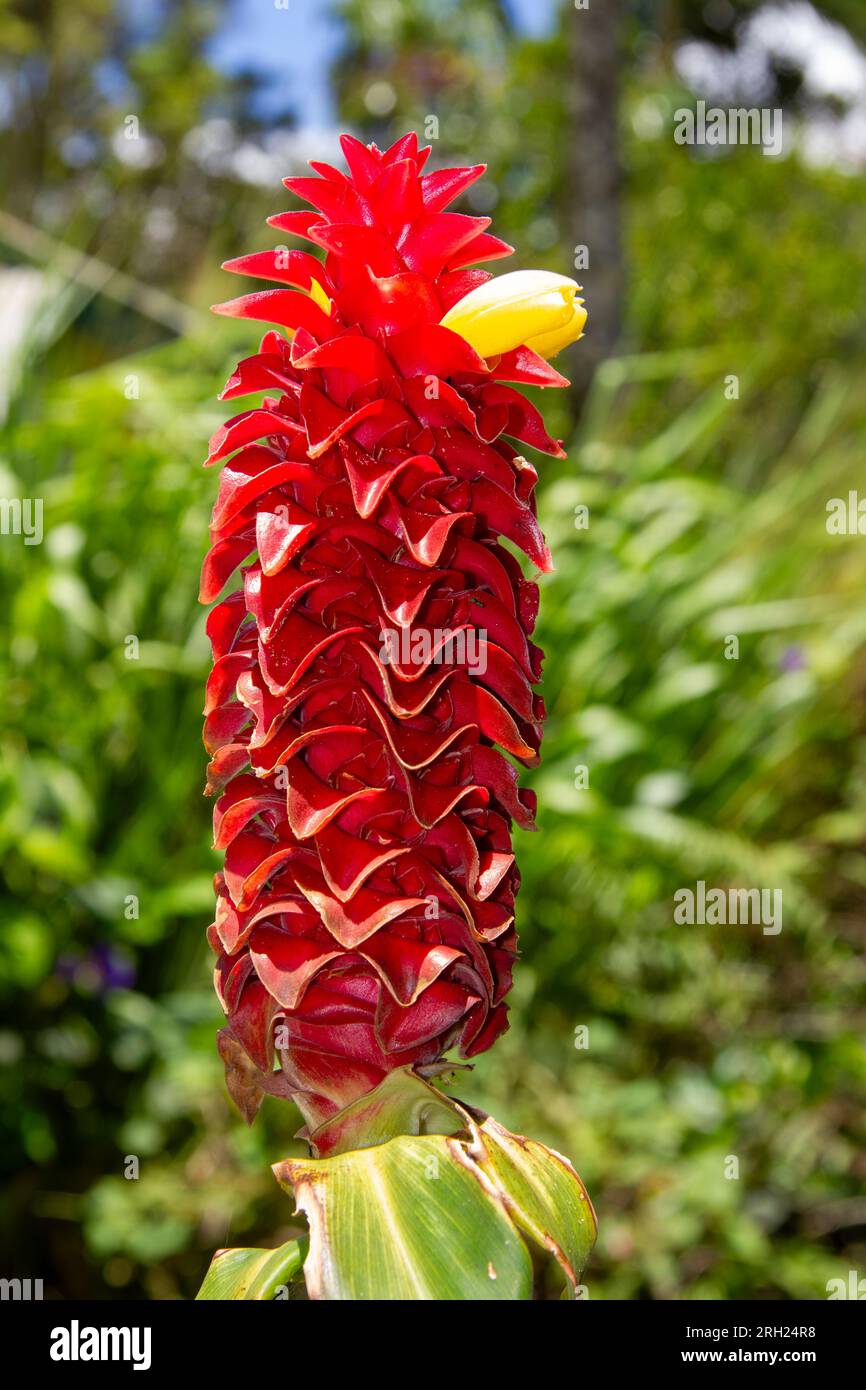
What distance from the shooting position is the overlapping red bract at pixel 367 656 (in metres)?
0.74

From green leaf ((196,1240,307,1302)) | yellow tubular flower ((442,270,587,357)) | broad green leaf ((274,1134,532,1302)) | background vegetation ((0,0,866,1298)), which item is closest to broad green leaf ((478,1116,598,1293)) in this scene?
broad green leaf ((274,1134,532,1302))

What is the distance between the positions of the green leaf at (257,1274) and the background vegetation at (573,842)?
5.42ft

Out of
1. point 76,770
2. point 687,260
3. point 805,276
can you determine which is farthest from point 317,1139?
point 805,276

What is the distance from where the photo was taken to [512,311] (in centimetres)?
75

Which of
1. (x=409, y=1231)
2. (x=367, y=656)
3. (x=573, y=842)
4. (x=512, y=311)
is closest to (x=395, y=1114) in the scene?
(x=409, y=1231)

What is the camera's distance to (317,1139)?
775 millimetres

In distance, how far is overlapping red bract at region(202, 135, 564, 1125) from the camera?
29.1 inches

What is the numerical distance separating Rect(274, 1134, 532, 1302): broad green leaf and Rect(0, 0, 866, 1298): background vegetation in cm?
173

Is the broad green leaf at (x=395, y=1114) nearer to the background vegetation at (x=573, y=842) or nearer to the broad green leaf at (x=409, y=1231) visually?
the broad green leaf at (x=409, y=1231)

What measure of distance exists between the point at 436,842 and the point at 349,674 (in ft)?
0.38

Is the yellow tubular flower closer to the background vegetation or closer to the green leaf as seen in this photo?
the green leaf

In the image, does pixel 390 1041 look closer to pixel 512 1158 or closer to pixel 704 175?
pixel 512 1158

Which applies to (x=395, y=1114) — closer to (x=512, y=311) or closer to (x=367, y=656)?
(x=367, y=656)

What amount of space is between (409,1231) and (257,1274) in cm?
11
